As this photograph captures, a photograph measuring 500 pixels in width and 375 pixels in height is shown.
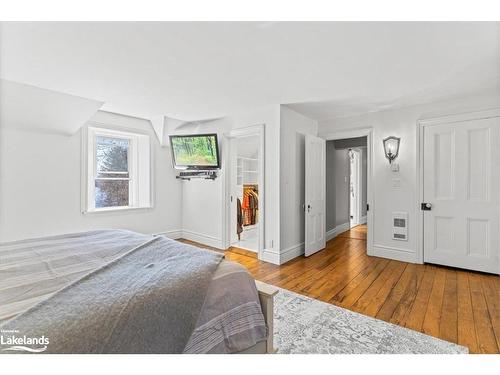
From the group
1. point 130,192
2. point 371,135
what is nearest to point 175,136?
point 130,192

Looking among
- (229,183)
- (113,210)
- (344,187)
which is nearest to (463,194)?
(344,187)

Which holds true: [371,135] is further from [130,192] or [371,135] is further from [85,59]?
[130,192]

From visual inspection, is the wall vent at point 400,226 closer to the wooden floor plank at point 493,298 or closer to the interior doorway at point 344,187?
the wooden floor plank at point 493,298

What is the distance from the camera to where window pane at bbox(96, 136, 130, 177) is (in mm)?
3982

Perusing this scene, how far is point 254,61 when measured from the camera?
218 cm

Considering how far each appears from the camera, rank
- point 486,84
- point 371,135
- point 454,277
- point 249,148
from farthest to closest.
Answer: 1. point 249,148
2. point 371,135
3. point 454,277
4. point 486,84

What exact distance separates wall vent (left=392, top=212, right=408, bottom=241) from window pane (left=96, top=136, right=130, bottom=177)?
4405 mm

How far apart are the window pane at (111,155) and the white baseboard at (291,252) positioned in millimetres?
3015

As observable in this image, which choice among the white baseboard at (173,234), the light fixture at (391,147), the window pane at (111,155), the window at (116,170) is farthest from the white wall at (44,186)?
the light fixture at (391,147)

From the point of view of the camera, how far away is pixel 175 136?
4.29 meters

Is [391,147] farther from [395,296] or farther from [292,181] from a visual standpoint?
[395,296]

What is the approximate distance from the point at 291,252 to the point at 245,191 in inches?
95.7

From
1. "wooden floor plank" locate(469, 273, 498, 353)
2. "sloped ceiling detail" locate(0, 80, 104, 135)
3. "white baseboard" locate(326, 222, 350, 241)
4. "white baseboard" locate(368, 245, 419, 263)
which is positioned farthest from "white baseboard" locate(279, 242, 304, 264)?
"sloped ceiling detail" locate(0, 80, 104, 135)

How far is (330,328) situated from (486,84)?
3122 millimetres
